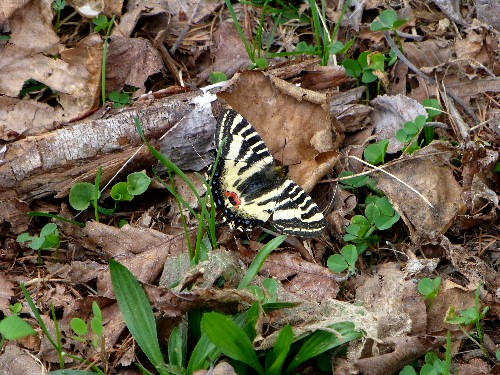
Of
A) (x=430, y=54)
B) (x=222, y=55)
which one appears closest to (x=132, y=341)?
(x=222, y=55)

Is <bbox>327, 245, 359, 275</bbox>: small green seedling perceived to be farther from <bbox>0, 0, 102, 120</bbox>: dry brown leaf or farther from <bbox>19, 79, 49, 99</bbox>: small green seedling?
<bbox>19, 79, 49, 99</bbox>: small green seedling

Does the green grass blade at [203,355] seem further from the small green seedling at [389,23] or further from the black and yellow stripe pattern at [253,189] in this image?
the small green seedling at [389,23]

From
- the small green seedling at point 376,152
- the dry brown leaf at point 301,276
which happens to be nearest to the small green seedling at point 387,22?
the small green seedling at point 376,152

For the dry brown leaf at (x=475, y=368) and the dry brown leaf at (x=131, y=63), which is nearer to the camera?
the dry brown leaf at (x=475, y=368)

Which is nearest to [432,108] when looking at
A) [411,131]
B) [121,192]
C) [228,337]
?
[411,131]

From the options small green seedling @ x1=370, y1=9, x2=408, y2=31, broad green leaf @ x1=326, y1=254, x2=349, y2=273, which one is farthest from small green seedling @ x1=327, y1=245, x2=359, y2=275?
small green seedling @ x1=370, y1=9, x2=408, y2=31

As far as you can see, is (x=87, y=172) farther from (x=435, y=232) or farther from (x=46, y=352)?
(x=435, y=232)

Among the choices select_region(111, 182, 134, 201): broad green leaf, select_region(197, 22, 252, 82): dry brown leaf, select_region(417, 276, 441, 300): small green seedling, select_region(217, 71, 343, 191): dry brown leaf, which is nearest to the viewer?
select_region(417, 276, 441, 300): small green seedling
